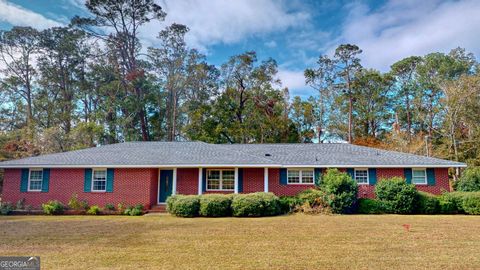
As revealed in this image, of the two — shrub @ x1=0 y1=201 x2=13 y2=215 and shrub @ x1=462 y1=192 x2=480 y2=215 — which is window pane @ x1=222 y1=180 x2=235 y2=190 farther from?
shrub @ x1=462 y1=192 x2=480 y2=215

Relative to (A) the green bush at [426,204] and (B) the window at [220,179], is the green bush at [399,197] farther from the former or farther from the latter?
(B) the window at [220,179]

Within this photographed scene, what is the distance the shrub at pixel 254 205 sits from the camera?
14.4 metres

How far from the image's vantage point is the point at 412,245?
27.1 ft

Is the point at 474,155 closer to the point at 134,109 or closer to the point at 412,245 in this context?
the point at 412,245

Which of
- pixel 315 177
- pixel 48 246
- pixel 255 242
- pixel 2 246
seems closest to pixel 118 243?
pixel 48 246

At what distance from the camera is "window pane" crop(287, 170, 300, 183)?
18.9m

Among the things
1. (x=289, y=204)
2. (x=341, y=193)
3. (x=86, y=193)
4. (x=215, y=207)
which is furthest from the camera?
(x=86, y=193)

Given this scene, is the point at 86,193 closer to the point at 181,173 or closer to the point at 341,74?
the point at 181,173

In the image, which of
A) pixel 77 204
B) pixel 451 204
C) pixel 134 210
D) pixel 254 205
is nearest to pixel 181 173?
pixel 134 210

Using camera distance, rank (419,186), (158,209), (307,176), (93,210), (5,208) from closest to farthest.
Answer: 1. (93,210)
2. (5,208)
3. (158,209)
4. (419,186)
5. (307,176)

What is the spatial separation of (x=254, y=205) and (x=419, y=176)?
35.6ft

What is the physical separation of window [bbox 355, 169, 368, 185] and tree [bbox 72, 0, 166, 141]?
24362 mm

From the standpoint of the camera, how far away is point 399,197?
15562mm

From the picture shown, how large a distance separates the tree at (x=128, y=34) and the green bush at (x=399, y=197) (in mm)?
26808
